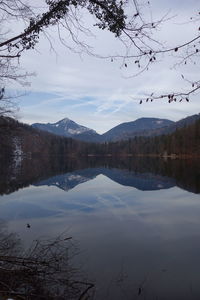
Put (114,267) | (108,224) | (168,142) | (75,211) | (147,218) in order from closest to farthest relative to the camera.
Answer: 1. (114,267)
2. (108,224)
3. (147,218)
4. (75,211)
5. (168,142)

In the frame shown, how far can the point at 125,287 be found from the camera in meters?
9.18

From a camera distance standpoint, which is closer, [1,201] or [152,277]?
[152,277]

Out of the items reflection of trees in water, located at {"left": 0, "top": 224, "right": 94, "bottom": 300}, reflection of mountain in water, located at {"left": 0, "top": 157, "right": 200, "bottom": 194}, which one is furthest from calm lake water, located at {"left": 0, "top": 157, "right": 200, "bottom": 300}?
reflection of mountain in water, located at {"left": 0, "top": 157, "right": 200, "bottom": 194}

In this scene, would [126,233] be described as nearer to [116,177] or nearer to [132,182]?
[132,182]

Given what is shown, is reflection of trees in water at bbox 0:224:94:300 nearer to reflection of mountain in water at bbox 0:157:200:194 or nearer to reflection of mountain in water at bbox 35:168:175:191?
reflection of mountain in water at bbox 0:157:200:194

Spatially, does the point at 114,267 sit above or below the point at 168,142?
below

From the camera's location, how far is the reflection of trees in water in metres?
7.46

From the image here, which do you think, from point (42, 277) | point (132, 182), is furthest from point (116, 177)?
point (42, 277)

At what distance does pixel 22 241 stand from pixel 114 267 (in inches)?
195

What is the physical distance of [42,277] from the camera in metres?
8.53

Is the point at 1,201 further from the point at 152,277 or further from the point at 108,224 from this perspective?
the point at 152,277

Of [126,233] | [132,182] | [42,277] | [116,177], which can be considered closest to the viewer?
[42,277]

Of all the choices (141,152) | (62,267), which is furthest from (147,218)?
(141,152)

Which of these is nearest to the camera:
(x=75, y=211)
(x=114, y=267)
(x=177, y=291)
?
(x=177, y=291)
